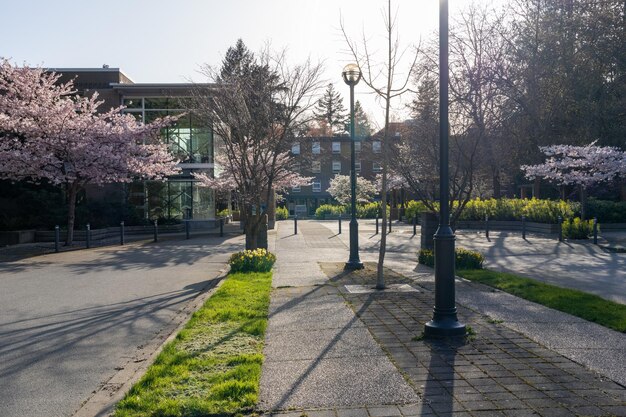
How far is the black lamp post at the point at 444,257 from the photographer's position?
23.4 ft

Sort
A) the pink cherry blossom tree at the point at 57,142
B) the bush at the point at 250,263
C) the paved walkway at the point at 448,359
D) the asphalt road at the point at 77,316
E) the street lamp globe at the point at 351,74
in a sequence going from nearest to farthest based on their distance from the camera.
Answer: the paved walkway at the point at 448,359 → the asphalt road at the point at 77,316 → the street lamp globe at the point at 351,74 → the bush at the point at 250,263 → the pink cherry blossom tree at the point at 57,142

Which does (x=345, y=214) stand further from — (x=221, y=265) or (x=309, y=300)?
(x=309, y=300)

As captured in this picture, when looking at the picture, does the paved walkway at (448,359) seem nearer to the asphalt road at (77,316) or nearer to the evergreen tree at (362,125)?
the asphalt road at (77,316)

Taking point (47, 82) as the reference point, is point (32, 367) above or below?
below

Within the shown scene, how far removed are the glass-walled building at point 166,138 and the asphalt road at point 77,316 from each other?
51.0 feet

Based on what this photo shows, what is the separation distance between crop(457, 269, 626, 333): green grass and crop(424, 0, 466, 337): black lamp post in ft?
7.54

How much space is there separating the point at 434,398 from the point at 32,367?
14.5 ft

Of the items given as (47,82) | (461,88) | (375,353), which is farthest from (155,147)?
(375,353)

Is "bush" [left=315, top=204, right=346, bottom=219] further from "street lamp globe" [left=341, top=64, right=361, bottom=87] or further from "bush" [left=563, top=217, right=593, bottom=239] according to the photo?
"street lamp globe" [left=341, top=64, right=361, bottom=87]

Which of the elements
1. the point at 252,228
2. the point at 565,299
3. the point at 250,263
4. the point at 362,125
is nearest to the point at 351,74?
the point at 250,263

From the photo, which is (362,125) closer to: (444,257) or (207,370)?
(444,257)

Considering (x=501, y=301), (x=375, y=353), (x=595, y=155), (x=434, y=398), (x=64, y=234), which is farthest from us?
(x=64, y=234)

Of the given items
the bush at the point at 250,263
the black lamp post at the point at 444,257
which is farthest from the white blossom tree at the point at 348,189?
the black lamp post at the point at 444,257

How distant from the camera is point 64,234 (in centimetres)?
2706
